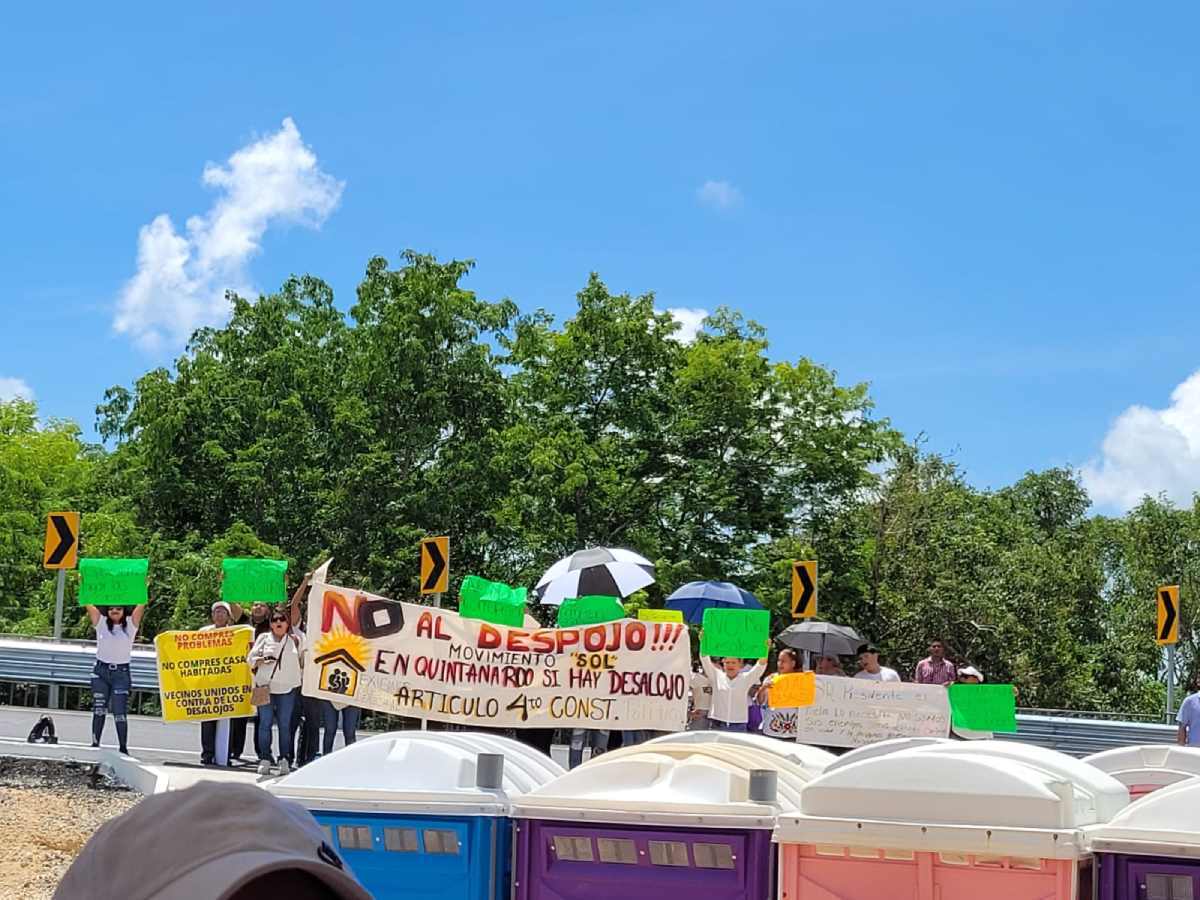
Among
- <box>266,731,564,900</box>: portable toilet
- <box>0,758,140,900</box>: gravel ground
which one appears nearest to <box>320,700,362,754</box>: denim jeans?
<box>0,758,140,900</box>: gravel ground

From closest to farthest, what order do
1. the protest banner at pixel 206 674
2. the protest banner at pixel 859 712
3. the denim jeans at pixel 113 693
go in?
the denim jeans at pixel 113 693, the protest banner at pixel 206 674, the protest banner at pixel 859 712

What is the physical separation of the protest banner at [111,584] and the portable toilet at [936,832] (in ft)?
39.5

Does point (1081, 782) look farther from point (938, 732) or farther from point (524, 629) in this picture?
point (938, 732)

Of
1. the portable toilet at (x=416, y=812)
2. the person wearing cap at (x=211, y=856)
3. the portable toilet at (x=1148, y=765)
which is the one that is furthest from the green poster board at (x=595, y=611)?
the person wearing cap at (x=211, y=856)

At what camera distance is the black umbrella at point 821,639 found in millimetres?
22484

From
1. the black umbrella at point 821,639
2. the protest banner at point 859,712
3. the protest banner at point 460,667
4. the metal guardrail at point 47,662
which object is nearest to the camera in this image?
the protest banner at point 460,667

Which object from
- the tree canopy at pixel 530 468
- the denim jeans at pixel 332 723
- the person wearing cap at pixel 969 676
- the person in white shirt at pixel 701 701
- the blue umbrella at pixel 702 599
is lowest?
the denim jeans at pixel 332 723

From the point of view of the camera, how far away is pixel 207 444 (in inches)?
1766

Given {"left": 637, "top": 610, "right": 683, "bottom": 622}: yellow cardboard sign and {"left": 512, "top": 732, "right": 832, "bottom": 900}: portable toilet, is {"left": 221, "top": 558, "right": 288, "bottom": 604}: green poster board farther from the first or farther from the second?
{"left": 512, "top": 732, "right": 832, "bottom": 900}: portable toilet

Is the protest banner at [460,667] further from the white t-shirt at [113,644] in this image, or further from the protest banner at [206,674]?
the white t-shirt at [113,644]

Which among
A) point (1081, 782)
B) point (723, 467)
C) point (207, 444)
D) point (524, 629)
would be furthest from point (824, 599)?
point (1081, 782)

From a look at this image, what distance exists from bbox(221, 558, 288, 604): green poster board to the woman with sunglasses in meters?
0.47

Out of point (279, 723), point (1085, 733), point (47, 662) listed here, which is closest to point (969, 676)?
point (1085, 733)

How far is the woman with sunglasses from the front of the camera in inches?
650
